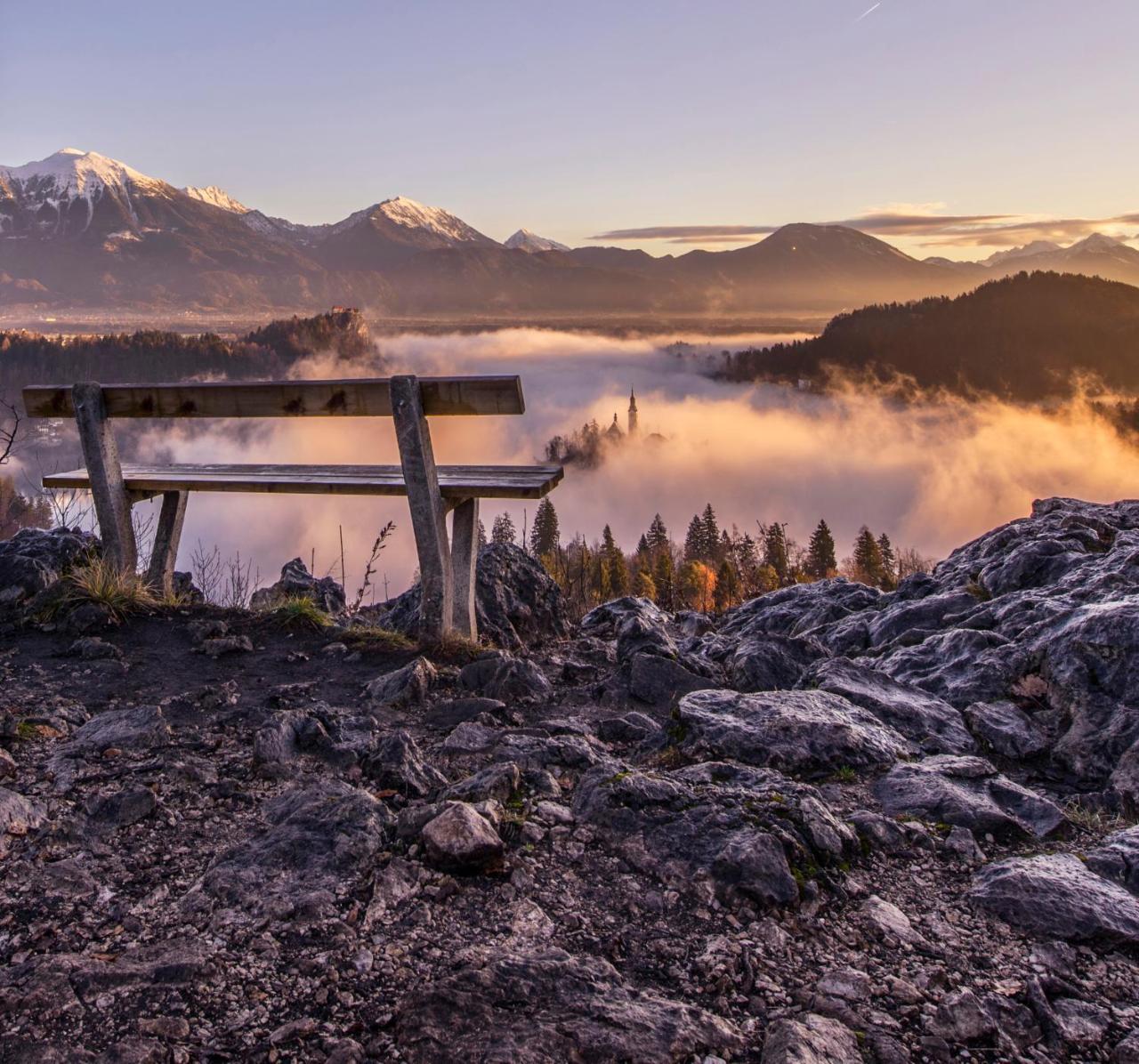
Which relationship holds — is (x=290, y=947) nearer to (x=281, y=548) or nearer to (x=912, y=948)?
(x=912, y=948)

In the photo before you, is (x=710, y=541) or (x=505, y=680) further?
(x=710, y=541)

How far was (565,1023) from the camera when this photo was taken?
223cm

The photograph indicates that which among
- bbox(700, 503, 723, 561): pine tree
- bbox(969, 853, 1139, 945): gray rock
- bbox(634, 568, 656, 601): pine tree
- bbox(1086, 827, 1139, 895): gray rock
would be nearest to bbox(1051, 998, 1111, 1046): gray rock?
bbox(969, 853, 1139, 945): gray rock

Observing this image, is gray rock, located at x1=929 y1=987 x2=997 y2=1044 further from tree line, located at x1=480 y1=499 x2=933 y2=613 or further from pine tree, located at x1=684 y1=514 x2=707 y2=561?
pine tree, located at x1=684 y1=514 x2=707 y2=561

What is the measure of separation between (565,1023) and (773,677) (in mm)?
3932

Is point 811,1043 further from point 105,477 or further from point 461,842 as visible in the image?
point 105,477

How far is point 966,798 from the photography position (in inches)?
144

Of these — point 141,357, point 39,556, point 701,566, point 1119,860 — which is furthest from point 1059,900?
point 141,357

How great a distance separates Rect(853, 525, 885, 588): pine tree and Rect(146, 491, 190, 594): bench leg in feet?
280

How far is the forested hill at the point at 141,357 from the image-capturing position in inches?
4759

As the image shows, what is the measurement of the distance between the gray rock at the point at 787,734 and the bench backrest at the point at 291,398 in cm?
253

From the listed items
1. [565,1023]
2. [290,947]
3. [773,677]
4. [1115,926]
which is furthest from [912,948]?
[773,677]

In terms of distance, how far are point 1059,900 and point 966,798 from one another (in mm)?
861

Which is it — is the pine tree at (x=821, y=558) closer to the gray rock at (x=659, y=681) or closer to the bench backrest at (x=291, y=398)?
the gray rock at (x=659, y=681)
